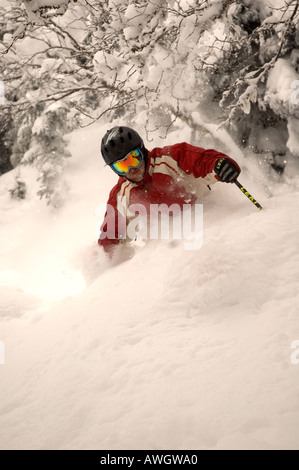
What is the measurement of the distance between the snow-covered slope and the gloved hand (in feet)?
1.46

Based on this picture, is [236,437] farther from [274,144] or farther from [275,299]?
[274,144]

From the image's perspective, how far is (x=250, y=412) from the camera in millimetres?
1540

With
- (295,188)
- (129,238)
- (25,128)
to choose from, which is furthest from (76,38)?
(295,188)

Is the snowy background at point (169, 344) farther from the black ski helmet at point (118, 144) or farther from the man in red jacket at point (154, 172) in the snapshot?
the black ski helmet at point (118, 144)

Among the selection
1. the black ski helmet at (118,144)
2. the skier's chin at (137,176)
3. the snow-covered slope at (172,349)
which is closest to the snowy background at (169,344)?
the snow-covered slope at (172,349)

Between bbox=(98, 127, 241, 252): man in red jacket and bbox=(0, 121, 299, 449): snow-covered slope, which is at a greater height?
bbox=(98, 127, 241, 252): man in red jacket

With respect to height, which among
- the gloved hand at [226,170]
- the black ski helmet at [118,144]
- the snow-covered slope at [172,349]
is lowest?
the snow-covered slope at [172,349]

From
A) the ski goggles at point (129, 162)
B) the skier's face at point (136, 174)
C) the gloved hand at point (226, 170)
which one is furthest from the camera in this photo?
the skier's face at point (136, 174)

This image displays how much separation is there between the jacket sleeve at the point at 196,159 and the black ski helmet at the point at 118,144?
55cm

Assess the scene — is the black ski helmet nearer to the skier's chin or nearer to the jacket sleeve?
the skier's chin

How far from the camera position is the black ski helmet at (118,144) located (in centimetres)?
402

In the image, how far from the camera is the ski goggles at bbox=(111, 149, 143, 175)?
412 cm

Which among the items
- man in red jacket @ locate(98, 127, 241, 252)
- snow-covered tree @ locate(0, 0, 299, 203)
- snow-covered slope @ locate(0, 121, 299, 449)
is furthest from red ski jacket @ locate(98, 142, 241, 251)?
snow-covered tree @ locate(0, 0, 299, 203)

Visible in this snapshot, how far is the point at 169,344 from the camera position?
7.17 feet
